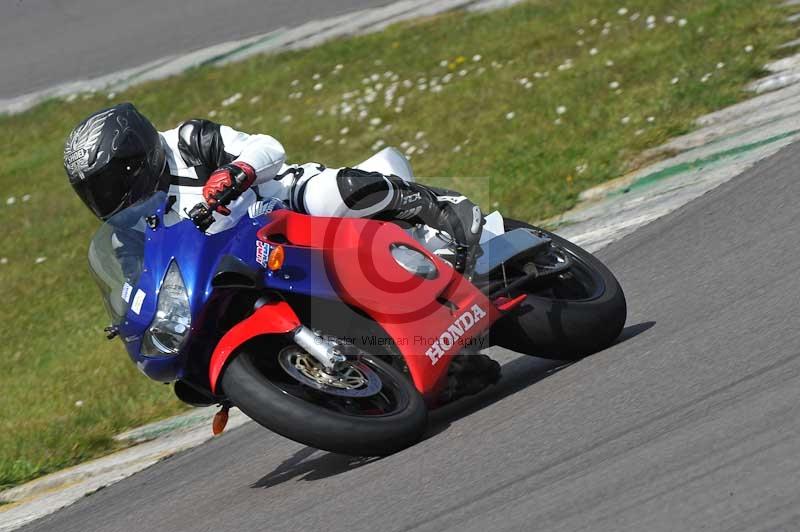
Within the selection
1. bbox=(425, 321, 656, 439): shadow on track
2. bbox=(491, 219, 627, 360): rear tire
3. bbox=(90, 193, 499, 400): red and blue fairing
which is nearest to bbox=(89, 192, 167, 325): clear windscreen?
bbox=(90, 193, 499, 400): red and blue fairing

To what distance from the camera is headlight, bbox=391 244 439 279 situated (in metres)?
5.21

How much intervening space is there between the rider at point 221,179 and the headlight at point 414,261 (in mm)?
210

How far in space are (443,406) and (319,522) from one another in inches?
56.1

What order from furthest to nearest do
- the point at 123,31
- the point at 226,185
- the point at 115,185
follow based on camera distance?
the point at 123,31
the point at 115,185
the point at 226,185

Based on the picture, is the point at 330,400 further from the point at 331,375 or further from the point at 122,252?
the point at 122,252

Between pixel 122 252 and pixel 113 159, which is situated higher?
pixel 113 159

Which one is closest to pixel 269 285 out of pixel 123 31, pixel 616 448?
pixel 616 448

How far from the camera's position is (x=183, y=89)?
1499 cm

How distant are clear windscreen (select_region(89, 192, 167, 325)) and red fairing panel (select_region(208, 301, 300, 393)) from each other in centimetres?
52

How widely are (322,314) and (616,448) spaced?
1499 mm

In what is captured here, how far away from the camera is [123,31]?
52.6ft

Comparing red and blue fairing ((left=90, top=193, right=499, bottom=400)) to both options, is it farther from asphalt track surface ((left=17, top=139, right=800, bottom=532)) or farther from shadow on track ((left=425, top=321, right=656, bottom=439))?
asphalt track surface ((left=17, top=139, right=800, bottom=532))

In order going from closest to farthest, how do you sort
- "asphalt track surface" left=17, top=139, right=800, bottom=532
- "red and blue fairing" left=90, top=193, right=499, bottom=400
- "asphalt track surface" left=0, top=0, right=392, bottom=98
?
"asphalt track surface" left=17, top=139, right=800, bottom=532 → "red and blue fairing" left=90, top=193, right=499, bottom=400 → "asphalt track surface" left=0, top=0, right=392, bottom=98

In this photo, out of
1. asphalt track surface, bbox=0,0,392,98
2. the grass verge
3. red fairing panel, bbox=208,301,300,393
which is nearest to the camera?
red fairing panel, bbox=208,301,300,393
